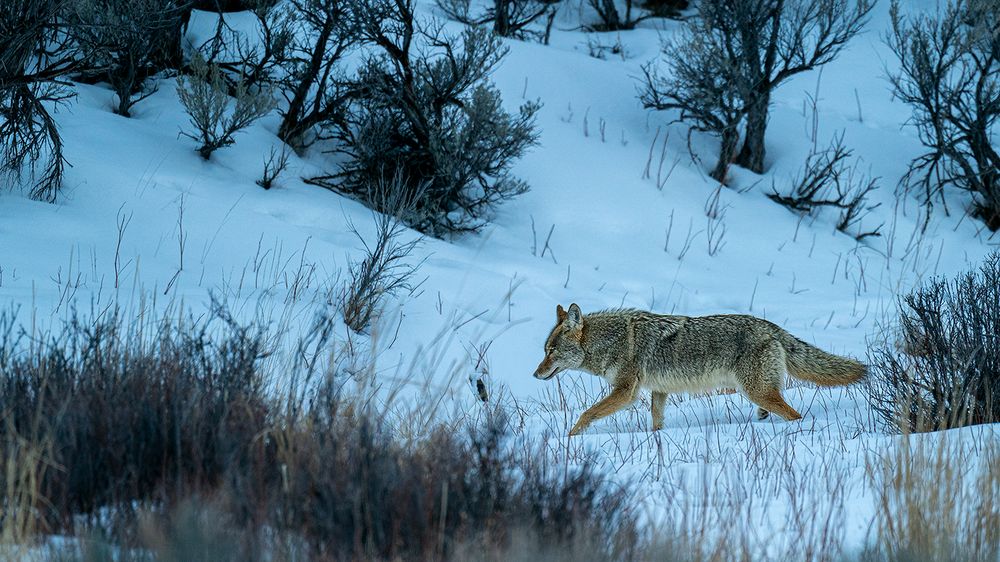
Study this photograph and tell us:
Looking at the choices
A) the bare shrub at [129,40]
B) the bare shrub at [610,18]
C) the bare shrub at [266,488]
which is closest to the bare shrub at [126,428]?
the bare shrub at [266,488]

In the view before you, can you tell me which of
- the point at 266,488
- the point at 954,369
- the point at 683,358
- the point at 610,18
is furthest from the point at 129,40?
the point at 610,18

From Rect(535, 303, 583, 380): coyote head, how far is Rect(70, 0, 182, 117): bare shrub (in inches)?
215

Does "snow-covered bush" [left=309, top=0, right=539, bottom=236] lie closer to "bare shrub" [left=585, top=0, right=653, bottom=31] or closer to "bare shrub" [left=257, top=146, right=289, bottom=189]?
"bare shrub" [left=257, top=146, right=289, bottom=189]

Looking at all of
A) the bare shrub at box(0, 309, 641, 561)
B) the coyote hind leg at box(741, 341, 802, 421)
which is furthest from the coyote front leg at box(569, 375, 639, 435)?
the bare shrub at box(0, 309, 641, 561)

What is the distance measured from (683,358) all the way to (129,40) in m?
7.70

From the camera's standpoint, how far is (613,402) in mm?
6645

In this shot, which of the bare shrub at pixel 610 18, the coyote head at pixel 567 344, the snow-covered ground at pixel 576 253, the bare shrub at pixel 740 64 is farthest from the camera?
the bare shrub at pixel 610 18

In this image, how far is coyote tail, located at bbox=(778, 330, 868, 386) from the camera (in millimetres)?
6273

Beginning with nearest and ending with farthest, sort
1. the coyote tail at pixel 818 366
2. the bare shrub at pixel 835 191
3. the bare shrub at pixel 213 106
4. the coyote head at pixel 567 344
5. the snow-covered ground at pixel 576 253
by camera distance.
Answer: the snow-covered ground at pixel 576 253
the coyote tail at pixel 818 366
the coyote head at pixel 567 344
the bare shrub at pixel 213 106
the bare shrub at pixel 835 191

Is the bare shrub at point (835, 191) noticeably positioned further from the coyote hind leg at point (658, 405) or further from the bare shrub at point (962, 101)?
the coyote hind leg at point (658, 405)

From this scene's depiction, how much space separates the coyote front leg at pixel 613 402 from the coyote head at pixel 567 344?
1.12 feet

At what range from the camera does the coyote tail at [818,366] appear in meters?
6.27

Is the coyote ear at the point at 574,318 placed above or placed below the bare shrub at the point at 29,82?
below

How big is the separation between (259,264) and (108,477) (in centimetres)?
613
